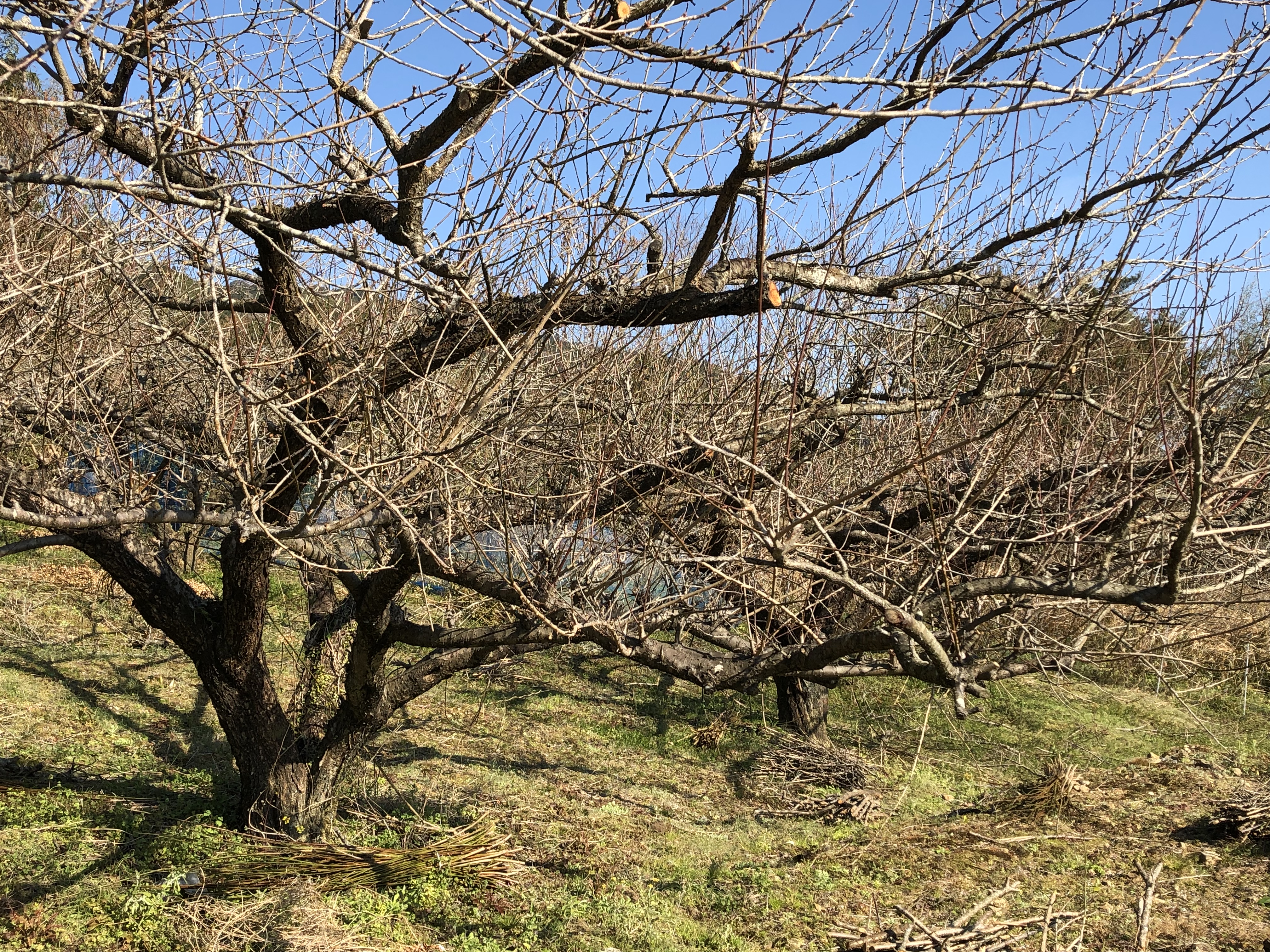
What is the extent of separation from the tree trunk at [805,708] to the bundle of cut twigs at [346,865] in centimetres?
376

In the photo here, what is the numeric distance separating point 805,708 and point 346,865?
4.77 meters

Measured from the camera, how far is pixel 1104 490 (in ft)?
14.2

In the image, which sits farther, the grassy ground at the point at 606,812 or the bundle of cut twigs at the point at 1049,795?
the bundle of cut twigs at the point at 1049,795

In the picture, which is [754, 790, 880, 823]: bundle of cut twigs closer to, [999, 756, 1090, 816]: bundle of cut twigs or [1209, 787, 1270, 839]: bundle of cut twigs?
[999, 756, 1090, 816]: bundle of cut twigs

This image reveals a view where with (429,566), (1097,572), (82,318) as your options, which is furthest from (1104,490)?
(82,318)

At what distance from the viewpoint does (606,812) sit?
6.87 meters

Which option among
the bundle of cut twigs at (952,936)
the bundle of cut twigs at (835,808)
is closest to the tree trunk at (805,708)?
the bundle of cut twigs at (835,808)

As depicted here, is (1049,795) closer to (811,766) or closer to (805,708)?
(811,766)

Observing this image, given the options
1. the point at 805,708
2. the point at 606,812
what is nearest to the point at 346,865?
the point at 606,812

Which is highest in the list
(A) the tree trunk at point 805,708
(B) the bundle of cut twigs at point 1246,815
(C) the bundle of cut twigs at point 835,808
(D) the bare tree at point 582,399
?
(D) the bare tree at point 582,399

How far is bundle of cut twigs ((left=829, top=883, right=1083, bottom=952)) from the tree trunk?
446cm

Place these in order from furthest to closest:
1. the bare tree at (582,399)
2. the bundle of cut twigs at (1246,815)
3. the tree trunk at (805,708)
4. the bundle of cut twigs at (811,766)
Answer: the tree trunk at (805,708)
the bundle of cut twigs at (811,766)
the bundle of cut twigs at (1246,815)
the bare tree at (582,399)

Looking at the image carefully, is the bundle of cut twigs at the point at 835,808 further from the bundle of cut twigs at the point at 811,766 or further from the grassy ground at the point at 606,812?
the bundle of cut twigs at the point at 811,766

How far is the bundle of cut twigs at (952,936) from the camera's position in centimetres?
370
